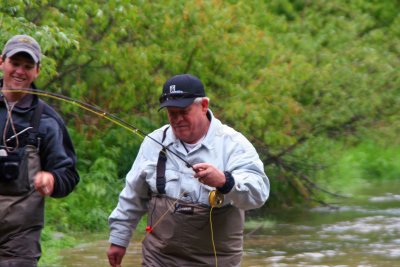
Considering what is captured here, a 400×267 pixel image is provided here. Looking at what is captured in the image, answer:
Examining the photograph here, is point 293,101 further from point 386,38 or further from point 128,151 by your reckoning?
point 386,38

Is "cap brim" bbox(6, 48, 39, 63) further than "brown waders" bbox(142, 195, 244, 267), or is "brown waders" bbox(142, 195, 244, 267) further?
"cap brim" bbox(6, 48, 39, 63)

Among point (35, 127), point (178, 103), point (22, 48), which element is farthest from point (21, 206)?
point (178, 103)

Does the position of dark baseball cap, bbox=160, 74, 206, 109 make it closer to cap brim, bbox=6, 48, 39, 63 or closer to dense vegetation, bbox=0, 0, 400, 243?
cap brim, bbox=6, 48, 39, 63

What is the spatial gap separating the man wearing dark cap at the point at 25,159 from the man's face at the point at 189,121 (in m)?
0.58

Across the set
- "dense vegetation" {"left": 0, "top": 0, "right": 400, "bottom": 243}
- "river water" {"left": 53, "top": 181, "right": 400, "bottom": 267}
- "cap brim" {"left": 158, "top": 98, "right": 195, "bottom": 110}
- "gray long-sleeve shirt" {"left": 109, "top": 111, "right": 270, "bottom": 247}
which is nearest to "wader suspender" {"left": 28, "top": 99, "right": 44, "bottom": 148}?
"gray long-sleeve shirt" {"left": 109, "top": 111, "right": 270, "bottom": 247}

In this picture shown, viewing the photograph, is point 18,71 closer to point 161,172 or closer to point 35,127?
point 35,127

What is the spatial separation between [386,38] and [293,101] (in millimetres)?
6037

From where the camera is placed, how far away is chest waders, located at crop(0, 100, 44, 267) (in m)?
4.98

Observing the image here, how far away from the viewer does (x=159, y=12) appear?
13750 millimetres

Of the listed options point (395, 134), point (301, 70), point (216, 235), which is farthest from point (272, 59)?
point (216, 235)

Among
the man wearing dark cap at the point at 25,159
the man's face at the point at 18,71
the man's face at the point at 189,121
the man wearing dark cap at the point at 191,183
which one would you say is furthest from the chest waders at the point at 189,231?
the man's face at the point at 18,71

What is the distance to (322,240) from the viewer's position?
13266 millimetres

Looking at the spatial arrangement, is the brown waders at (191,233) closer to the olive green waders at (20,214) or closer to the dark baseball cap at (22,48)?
the olive green waders at (20,214)

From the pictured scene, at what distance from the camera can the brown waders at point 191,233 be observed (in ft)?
16.4
